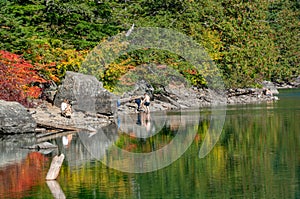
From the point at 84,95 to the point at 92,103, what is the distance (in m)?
0.60

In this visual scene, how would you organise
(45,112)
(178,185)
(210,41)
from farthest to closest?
(210,41) < (45,112) < (178,185)

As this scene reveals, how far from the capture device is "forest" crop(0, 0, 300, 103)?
3512cm

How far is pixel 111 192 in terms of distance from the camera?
15297 millimetres

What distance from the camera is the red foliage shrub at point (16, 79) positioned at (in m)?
32.5

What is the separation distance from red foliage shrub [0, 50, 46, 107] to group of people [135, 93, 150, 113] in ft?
21.2

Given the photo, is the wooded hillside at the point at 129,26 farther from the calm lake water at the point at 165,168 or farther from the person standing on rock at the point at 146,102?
the calm lake water at the point at 165,168

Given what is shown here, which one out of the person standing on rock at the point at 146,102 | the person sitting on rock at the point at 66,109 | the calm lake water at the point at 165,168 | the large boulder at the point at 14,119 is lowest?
the calm lake water at the point at 165,168

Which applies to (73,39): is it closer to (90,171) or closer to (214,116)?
(214,116)

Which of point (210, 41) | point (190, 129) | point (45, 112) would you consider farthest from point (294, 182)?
point (210, 41)

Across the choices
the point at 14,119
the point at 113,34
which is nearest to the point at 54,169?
the point at 14,119

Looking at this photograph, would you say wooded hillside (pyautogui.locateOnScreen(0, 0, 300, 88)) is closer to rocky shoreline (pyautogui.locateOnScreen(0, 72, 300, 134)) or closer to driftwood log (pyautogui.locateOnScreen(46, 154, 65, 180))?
rocky shoreline (pyautogui.locateOnScreen(0, 72, 300, 134))

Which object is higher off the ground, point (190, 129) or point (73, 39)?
point (73, 39)

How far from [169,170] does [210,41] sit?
117ft

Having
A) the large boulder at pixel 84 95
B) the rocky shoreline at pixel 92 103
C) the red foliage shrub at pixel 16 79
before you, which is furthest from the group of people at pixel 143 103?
the red foliage shrub at pixel 16 79
